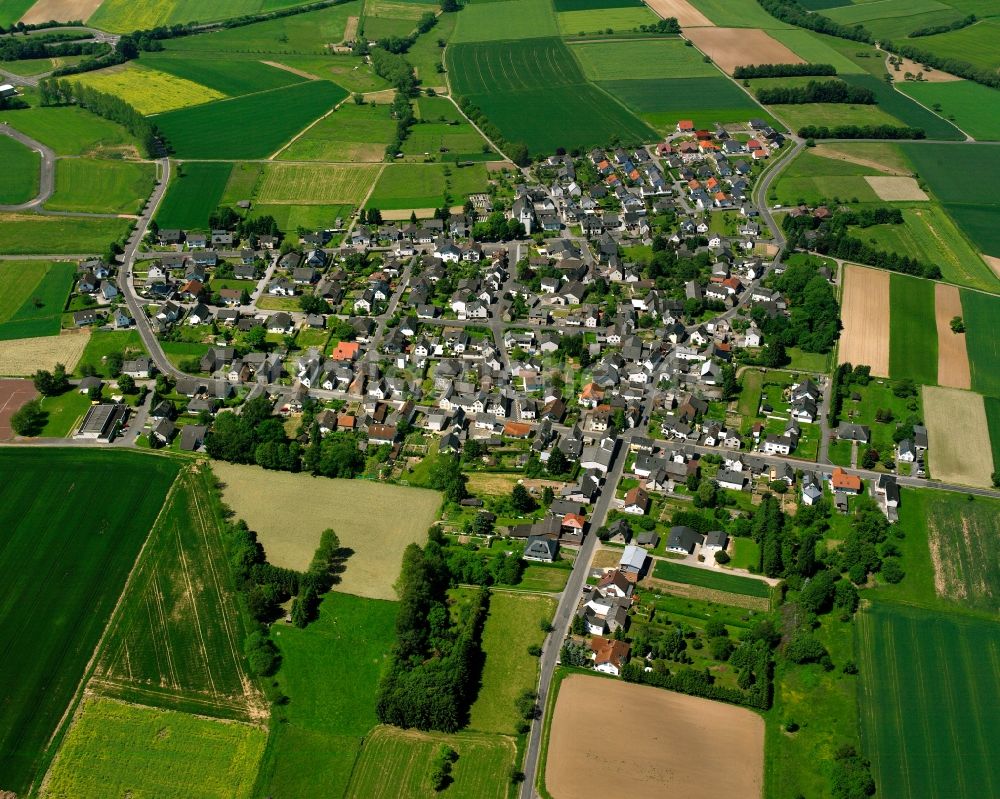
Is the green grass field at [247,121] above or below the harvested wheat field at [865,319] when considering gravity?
above

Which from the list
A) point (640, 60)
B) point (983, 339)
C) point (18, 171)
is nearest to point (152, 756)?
point (983, 339)

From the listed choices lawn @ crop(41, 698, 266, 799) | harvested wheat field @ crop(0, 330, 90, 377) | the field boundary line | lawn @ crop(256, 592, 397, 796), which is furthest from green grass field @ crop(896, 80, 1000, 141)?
lawn @ crop(41, 698, 266, 799)

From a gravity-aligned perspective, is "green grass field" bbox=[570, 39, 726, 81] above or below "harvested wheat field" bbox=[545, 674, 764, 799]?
above

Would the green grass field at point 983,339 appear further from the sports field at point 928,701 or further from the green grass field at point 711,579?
the green grass field at point 711,579

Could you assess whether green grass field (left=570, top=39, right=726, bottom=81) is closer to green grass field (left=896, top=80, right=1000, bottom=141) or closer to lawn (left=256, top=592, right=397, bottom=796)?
green grass field (left=896, top=80, right=1000, bottom=141)

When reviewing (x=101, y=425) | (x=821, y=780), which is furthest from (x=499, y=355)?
(x=821, y=780)

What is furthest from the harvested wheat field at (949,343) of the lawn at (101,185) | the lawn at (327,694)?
the lawn at (101,185)

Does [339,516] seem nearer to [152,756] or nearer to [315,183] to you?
[152,756]
